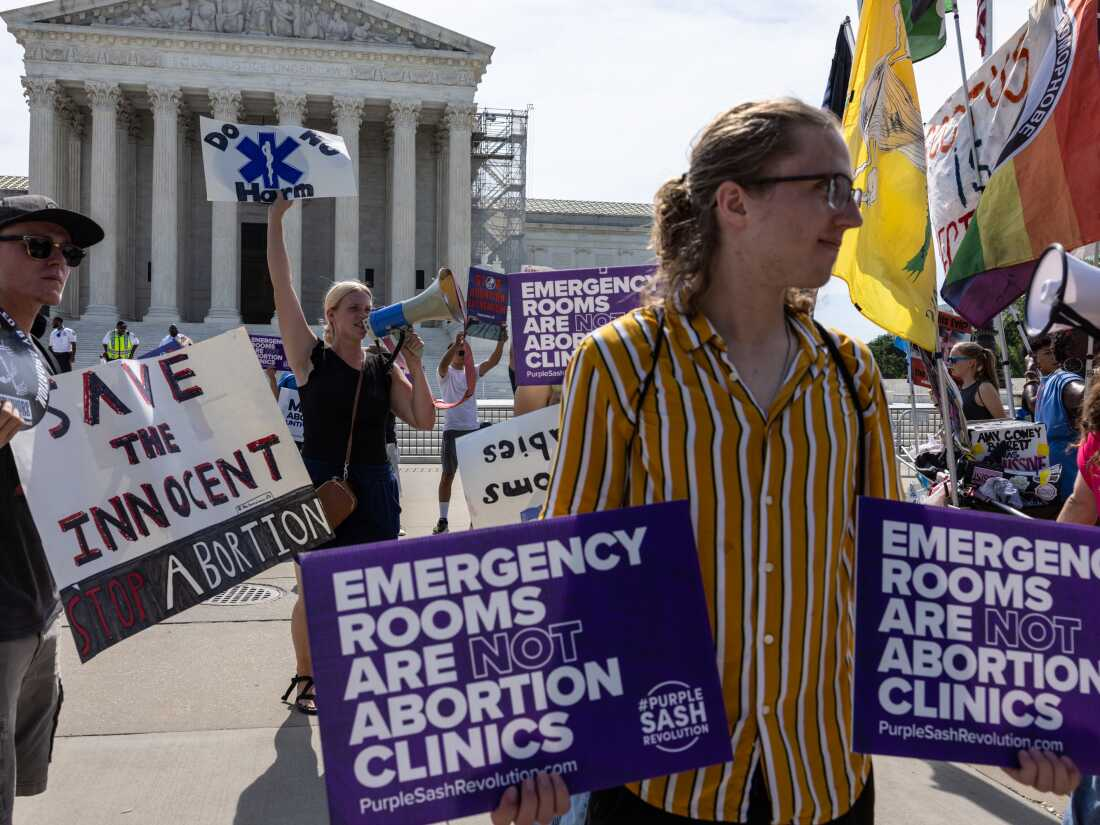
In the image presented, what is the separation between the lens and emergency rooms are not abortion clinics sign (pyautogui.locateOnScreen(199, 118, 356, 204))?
15.2 ft

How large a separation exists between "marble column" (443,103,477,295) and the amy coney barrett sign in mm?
36418

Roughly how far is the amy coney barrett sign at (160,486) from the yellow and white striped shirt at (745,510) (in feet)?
5.72

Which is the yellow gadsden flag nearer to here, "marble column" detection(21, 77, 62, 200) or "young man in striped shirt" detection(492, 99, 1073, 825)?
"young man in striped shirt" detection(492, 99, 1073, 825)

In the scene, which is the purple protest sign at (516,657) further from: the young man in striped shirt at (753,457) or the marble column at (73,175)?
the marble column at (73,175)

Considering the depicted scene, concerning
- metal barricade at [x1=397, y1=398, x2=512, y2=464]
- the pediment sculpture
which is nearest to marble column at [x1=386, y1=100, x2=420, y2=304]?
the pediment sculpture

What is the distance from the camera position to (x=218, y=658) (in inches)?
221

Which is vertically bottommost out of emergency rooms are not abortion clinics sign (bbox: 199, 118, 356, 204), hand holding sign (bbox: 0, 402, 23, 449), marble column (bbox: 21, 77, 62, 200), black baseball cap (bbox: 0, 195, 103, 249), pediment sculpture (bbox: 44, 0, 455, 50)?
hand holding sign (bbox: 0, 402, 23, 449)

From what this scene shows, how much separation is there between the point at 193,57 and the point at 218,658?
121 ft

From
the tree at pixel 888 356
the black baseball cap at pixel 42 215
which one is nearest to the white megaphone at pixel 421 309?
the black baseball cap at pixel 42 215

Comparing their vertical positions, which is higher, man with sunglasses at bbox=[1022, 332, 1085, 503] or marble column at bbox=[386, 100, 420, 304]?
marble column at bbox=[386, 100, 420, 304]

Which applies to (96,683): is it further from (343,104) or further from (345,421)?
(343,104)

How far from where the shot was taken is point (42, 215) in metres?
2.85

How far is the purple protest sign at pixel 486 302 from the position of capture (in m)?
7.42

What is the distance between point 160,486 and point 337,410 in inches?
55.9
